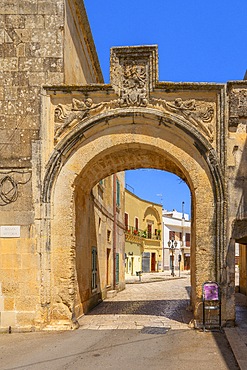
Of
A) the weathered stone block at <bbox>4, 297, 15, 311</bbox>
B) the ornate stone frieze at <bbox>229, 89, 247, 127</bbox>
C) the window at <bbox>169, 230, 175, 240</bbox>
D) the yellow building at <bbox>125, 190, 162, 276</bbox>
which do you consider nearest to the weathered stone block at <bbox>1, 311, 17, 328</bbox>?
the weathered stone block at <bbox>4, 297, 15, 311</bbox>

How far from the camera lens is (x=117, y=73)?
980 cm

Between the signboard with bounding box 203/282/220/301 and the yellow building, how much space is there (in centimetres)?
2669

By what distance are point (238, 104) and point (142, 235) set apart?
33.5m

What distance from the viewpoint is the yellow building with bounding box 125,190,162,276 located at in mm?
37750

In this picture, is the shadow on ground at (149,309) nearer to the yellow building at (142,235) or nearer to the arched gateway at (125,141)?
the arched gateway at (125,141)

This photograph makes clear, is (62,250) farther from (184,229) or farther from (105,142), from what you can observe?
(184,229)

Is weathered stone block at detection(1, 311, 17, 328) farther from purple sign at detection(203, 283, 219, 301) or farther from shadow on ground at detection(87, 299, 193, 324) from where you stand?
purple sign at detection(203, 283, 219, 301)

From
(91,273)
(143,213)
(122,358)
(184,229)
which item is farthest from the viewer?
(184,229)

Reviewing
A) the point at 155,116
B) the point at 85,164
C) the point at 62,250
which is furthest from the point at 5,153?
the point at 155,116

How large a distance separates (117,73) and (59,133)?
70.9 inches

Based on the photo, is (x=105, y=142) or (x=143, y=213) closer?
(x=105, y=142)

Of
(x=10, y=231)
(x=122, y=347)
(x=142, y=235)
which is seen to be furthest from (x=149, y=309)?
(x=142, y=235)

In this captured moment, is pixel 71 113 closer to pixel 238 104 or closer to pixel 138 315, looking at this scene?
pixel 238 104

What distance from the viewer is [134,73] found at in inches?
385
